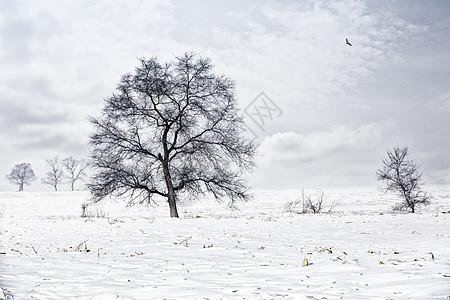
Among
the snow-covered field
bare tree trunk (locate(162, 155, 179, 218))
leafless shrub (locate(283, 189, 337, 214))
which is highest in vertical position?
bare tree trunk (locate(162, 155, 179, 218))

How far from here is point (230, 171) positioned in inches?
666

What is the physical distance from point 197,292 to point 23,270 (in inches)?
101

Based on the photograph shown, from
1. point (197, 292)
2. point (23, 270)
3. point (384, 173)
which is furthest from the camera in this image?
point (384, 173)

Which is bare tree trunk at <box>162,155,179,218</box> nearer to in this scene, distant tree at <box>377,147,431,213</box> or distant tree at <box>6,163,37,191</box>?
distant tree at <box>377,147,431,213</box>

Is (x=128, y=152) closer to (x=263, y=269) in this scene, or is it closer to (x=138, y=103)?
(x=138, y=103)

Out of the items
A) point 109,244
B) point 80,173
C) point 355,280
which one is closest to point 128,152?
point 109,244

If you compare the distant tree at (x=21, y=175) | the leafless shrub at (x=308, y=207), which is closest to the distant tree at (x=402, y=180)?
the leafless shrub at (x=308, y=207)

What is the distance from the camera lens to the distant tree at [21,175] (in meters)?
70.9

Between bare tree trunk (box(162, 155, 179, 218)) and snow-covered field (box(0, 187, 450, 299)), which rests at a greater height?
bare tree trunk (box(162, 155, 179, 218))

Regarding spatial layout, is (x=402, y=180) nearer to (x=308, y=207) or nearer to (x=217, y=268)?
(x=308, y=207)

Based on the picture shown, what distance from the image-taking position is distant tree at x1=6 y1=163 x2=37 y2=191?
70.9 m

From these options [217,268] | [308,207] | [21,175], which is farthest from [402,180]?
[21,175]

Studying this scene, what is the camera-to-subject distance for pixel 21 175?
71.1m

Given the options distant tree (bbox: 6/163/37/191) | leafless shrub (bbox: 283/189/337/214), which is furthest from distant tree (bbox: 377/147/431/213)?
distant tree (bbox: 6/163/37/191)
